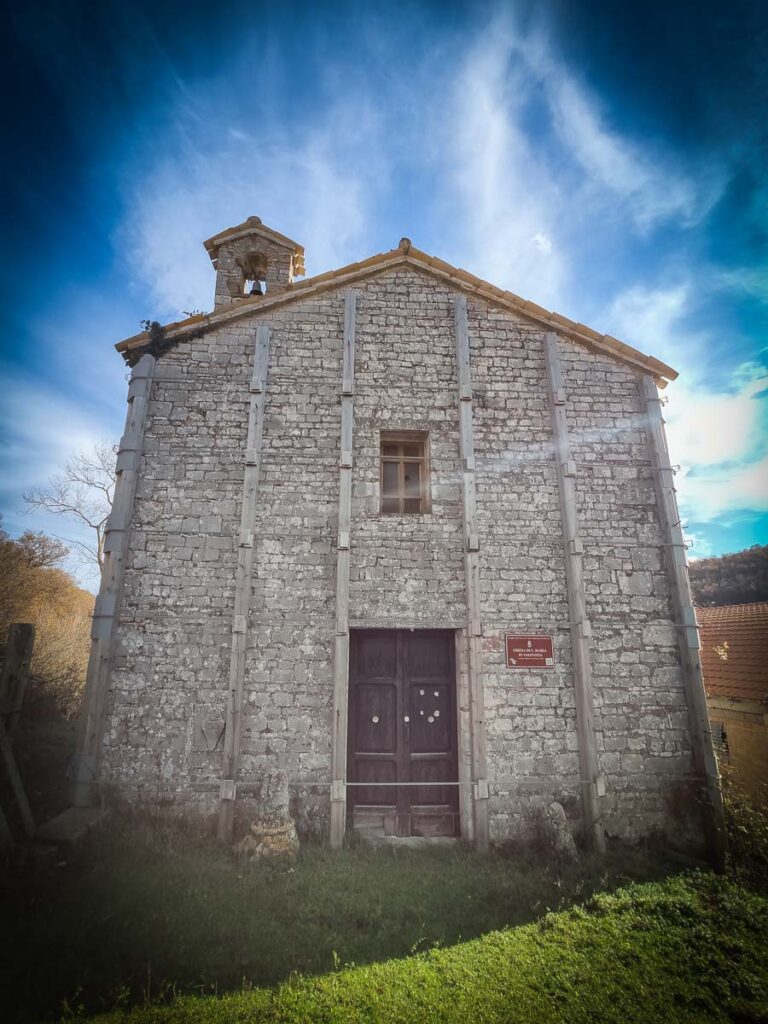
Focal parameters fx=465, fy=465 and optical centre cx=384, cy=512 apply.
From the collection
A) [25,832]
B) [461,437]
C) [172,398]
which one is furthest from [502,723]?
[172,398]

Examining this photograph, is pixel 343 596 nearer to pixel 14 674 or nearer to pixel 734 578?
pixel 14 674

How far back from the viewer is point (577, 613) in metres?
6.64

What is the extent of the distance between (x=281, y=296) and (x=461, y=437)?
384 centimetres

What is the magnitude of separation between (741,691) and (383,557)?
9429 mm

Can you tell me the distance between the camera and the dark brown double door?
20.9ft

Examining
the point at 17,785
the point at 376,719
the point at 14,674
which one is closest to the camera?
the point at 17,785

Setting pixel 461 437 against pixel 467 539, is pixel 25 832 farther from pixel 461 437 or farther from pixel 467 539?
pixel 461 437

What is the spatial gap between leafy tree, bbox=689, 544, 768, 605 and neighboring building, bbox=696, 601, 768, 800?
35.0 feet

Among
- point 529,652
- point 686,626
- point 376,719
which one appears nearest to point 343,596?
point 376,719

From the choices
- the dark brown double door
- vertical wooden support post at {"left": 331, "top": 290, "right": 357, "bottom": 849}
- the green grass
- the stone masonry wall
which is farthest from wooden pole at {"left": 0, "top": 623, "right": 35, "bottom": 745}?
the dark brown double door

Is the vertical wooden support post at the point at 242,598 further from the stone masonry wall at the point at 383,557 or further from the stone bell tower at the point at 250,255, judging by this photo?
the stone bell tower at the point at 250,255

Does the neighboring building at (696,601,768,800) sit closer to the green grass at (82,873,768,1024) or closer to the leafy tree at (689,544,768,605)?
the green grass at (82,873,768,1024)

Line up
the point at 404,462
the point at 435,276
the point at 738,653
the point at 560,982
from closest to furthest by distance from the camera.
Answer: the point at 560,982
the point at 404,462
the point at 435,276
the point at 738,653

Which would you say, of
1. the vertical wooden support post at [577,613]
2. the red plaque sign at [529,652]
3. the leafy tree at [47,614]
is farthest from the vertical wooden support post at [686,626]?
the leafy tree at [47,614]
